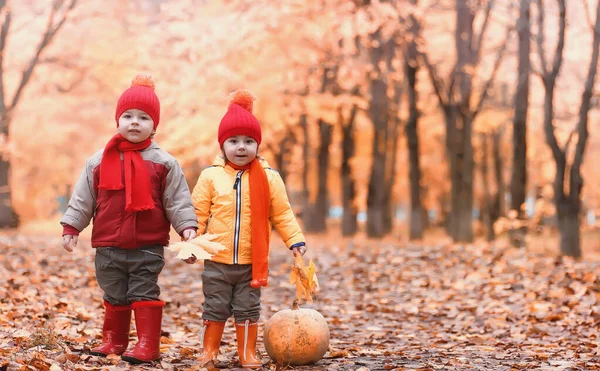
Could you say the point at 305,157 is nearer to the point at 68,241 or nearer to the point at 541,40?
the point at 541,40

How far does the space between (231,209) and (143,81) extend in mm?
1095

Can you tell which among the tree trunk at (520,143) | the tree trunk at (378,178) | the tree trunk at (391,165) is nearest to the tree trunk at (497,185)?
the tree trunk at (391,165)

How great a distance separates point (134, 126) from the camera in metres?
5.40

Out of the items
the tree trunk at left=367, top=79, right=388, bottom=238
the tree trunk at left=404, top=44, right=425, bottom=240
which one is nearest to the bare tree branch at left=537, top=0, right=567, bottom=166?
the tree trunk at left=404, top=44, right=425, bottom=240

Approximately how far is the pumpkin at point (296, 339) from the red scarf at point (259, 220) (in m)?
0.34

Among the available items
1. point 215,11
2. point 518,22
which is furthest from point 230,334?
point 215,11

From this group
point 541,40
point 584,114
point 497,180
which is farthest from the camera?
point 497,180

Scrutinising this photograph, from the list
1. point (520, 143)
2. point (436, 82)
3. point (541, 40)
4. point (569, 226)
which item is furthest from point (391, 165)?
point (541, 40)

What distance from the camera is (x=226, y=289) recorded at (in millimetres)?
5434

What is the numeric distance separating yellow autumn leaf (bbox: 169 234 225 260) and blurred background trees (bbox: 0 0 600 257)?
8987mm

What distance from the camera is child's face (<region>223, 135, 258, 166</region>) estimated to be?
5.46m

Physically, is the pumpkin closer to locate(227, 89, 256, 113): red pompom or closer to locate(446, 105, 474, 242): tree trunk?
locate(227, 89, 256, 113): red pompom

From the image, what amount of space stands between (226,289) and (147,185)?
881 mm

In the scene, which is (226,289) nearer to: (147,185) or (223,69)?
(147,185)
